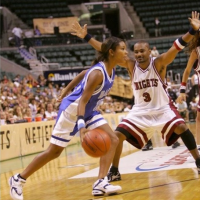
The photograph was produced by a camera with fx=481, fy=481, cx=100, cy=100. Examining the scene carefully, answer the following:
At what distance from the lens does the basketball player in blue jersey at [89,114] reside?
15.6 ft

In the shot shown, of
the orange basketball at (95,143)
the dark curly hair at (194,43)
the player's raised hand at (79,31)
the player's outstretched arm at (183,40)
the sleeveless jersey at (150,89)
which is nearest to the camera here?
the orange basketball at (95,143)

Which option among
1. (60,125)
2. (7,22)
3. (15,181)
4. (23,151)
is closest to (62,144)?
(60,125)

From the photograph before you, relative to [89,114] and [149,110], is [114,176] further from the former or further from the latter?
[89,114]

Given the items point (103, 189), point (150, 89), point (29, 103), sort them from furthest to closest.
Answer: point (29, 103), point (150, 89), point (103, 189)

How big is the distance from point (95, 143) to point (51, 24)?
905 inches

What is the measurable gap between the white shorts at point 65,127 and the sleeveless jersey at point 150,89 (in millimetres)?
1061

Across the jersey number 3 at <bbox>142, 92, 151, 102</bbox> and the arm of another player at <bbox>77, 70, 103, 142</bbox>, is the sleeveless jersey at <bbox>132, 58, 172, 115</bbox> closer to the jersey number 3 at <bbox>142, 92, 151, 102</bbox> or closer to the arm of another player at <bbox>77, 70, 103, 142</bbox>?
the jersey number 3 at <bbox>142, 92, 151, 102</bbox>

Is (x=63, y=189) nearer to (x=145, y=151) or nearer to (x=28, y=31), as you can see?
(x=145, y=151)

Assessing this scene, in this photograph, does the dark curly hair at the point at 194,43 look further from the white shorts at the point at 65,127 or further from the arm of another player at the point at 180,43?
the white shorts at the point at 65,127

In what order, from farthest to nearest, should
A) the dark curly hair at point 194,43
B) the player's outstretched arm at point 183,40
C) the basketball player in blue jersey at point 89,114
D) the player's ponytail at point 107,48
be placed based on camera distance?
the dark curly hair at point 194,43, the player's outstretched arm at point 183,40, the player's ponytail at point 107,48, the basketball player in blue jersey at point 89,114

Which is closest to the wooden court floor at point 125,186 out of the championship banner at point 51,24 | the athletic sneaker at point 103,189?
the athletic sneaker at point 103,189

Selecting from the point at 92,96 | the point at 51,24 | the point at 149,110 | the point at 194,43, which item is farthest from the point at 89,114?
the point at 51,24

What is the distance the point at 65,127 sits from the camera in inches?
194

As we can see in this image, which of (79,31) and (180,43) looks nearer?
(180,43)
